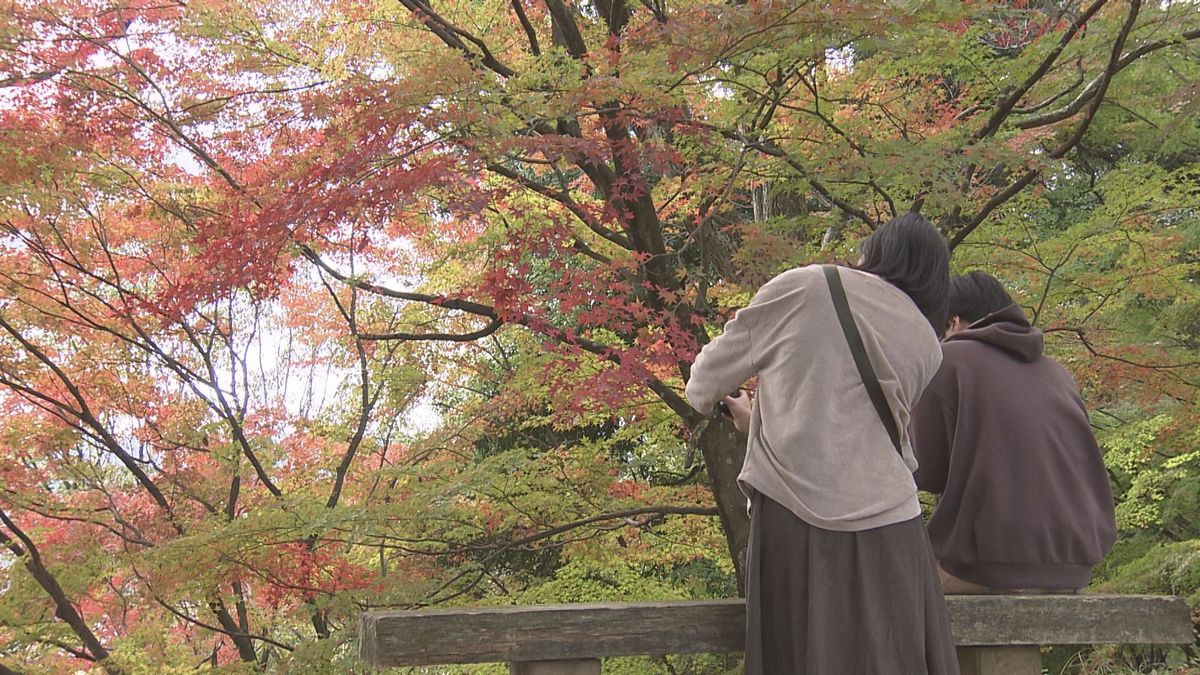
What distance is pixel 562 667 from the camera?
75.4 inches

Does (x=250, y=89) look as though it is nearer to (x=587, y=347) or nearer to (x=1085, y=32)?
(x=587, y=347)

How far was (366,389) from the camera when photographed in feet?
23.1

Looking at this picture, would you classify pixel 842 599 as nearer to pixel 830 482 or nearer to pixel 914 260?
pixel 830 482

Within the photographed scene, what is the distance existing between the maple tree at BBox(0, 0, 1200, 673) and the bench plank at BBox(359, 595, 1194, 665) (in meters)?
1.98

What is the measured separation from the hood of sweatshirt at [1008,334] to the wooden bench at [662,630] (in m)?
0.59

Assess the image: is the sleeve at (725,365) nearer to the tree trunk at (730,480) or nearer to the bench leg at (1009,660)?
the bench leg at (1009,660)

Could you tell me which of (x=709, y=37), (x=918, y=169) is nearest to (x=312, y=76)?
(x=709, y=37)

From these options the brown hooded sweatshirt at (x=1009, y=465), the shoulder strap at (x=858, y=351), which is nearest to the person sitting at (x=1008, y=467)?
the brown hooded sweatshirt at (x=1009, y=465)

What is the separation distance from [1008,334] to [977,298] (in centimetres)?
17

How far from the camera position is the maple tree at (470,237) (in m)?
3.94

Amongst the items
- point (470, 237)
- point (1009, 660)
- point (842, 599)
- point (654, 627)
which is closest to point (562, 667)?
point (654, 627)

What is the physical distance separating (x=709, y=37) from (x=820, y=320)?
1.91 m

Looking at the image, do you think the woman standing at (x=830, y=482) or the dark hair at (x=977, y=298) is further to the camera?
the dark hair at (x=977, y=298)

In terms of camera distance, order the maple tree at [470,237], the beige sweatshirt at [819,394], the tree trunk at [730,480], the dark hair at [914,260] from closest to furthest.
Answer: the beige sweatshirt at [819,394]
the dark hair at [914,260]
the maple tree at [470,237]
the tree trunk at [730,480]
